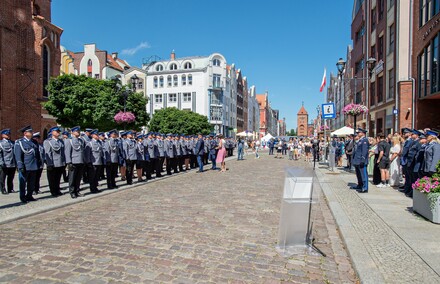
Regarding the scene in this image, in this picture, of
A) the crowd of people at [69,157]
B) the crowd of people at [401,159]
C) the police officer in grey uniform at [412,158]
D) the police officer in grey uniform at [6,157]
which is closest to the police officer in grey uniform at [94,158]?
the crowd of people at [69,157]

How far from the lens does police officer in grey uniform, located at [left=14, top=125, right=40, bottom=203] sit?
8.30 metres

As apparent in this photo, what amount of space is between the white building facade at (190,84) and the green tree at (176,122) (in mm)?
12021

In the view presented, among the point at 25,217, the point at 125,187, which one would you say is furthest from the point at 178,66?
the point at 25,217

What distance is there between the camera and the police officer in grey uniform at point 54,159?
9.25m

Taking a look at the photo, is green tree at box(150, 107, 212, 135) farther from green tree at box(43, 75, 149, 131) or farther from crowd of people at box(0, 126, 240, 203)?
crowd of people at box(0, 126, 240, 203)

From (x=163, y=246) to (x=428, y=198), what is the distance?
518 cm

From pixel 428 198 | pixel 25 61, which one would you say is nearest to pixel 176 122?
pixel 25 61

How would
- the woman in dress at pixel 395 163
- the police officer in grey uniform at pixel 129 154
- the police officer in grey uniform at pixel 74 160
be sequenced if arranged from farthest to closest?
1. the police officer in grey uniform at pixel 129 154
2. the woman in dress at pixel 395 163
3. the police officer in grey uniform at pixel 74 160

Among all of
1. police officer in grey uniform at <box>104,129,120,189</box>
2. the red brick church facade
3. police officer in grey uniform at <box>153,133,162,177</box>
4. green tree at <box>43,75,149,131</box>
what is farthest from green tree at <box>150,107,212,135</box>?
police officer in grey uniform at <box>104,129,120,189</box>

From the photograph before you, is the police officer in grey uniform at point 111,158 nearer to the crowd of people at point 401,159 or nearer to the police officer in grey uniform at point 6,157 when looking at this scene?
the police officer in grey uniform at point 6,157

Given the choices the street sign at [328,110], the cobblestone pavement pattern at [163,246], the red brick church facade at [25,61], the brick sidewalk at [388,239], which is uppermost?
the red brick church facade at [25,61]

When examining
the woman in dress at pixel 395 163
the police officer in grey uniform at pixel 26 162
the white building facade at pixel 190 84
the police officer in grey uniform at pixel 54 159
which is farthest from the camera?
the white building facade at pixel 190 84

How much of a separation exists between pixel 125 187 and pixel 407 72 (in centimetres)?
2005

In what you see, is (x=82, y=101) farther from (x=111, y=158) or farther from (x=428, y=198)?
(x=428, y=198)
